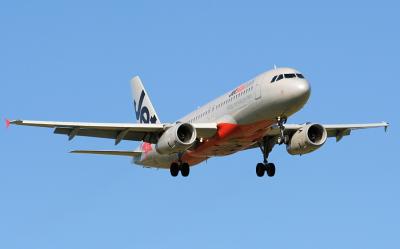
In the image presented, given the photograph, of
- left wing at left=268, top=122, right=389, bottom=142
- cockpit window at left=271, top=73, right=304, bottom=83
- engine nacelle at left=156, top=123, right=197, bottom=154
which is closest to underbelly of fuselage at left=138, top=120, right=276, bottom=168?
engine nacelle at left=156, top=123, right=197, bottom=154

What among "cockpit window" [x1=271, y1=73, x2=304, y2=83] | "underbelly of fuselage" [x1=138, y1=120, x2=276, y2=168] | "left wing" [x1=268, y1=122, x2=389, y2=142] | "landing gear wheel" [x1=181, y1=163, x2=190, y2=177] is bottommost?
"landing gear wheel" [x1=181, y1=163, x2=190, y2=177]

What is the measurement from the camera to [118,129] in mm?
52094

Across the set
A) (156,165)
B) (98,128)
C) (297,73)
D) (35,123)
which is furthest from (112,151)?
(297,73)

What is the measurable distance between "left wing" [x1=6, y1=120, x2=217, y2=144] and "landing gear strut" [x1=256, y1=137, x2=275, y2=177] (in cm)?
475

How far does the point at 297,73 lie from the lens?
158 ft

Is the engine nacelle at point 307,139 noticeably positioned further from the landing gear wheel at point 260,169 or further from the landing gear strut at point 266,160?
the landing gear wheel at point 260,169

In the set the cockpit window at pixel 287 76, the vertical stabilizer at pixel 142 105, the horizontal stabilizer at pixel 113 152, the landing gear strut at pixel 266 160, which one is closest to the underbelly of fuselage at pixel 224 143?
the landing gear strut at pixel 266 160

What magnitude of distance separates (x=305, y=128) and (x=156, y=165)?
35.0ft

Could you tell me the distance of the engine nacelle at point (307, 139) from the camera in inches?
2044

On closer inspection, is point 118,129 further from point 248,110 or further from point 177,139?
point 248,110

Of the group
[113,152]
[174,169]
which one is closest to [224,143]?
[174,169]

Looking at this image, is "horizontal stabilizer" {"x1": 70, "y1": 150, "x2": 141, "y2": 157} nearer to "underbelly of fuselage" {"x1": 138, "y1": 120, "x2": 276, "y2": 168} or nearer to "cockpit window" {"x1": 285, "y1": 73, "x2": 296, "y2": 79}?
"underbelly of fuselage" {"x1": 138, "y1": 120, "x2": 276, "y2": 168}

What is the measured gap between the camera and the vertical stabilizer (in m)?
64.0

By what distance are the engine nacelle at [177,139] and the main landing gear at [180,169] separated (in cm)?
382
